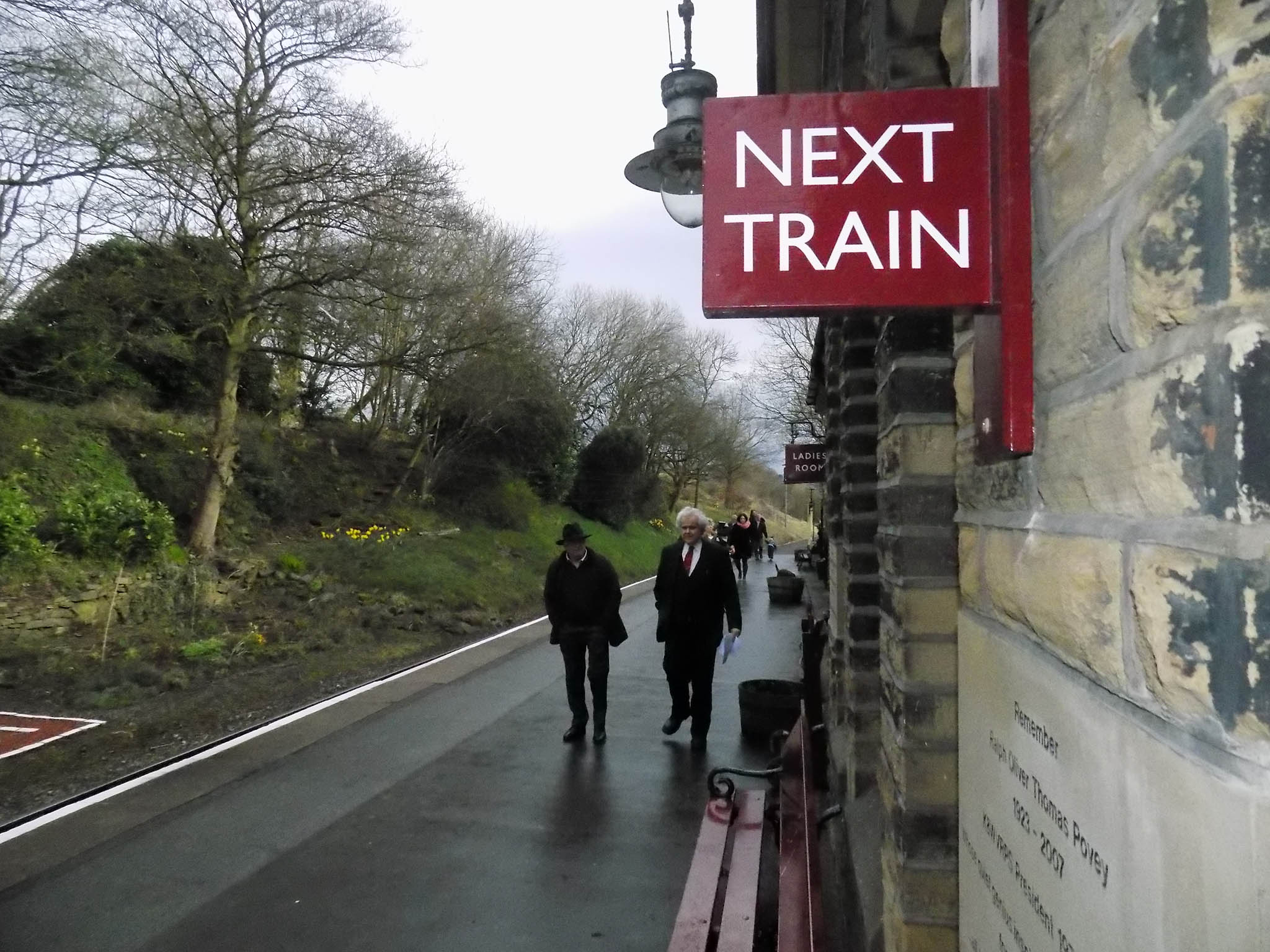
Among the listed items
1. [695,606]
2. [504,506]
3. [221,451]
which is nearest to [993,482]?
[695,606]

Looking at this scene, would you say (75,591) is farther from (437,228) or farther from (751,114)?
(751,114)

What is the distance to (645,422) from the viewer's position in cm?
4025

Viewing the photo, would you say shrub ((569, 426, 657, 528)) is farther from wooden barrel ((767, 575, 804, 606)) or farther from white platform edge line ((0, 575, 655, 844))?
white platform edge line ((0, 575, 655, 844))

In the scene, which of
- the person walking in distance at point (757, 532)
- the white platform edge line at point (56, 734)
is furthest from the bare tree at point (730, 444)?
the white platform edge line at point (56, 734)

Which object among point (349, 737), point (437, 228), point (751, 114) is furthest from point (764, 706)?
point (437, 228)

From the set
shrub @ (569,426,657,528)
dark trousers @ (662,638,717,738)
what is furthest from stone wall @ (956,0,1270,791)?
shrub @ (569,426,657,528)

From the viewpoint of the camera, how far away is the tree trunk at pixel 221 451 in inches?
550

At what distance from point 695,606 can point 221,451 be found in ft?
33.0

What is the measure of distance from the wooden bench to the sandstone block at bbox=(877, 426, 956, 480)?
1.39 metres

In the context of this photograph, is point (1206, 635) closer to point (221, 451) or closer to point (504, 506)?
point (221, 451)

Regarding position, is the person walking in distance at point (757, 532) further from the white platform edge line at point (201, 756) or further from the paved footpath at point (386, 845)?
the paved footpath at point (386, 845)

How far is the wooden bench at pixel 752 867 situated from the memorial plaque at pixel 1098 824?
1.11m

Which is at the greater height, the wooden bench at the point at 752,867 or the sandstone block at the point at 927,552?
the sandstone block at the point at 927,552

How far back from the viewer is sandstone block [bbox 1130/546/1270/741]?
828 millimetres
